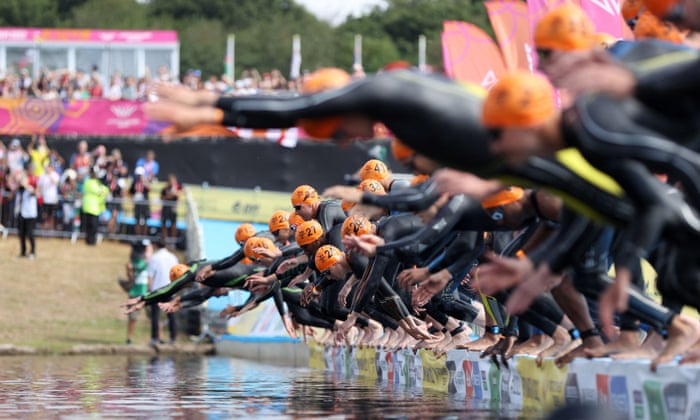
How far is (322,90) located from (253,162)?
2792 centimetres

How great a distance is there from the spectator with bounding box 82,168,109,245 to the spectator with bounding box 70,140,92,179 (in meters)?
0.63

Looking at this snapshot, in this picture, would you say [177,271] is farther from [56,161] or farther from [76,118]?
[76,118]

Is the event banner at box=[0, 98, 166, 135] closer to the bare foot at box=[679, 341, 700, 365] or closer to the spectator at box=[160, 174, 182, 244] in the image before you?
the spectator at box=[160, 174, 182, 244]

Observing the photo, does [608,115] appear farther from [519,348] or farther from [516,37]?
[516,37]

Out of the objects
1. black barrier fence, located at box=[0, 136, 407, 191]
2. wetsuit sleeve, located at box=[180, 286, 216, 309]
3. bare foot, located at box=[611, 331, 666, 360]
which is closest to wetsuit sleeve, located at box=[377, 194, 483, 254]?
bare foot, located at box=[611, 331, 666, 360]

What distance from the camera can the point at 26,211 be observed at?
29984 millimetres

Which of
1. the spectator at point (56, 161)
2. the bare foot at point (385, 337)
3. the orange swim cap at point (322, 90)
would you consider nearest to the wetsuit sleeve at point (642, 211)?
the orange swim cap at point (322, 90)

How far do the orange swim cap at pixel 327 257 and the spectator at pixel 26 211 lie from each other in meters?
16.0

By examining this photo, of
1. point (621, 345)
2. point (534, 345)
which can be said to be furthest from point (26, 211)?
point (621, 345)

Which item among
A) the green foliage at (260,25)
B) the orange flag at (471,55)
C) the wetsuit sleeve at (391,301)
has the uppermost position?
the green foliage at (260,25)

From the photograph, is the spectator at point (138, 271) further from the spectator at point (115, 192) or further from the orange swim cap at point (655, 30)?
the orange swim cap at point (655, 30)

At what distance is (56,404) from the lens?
11.4 metres

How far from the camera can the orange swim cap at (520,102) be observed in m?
7.01

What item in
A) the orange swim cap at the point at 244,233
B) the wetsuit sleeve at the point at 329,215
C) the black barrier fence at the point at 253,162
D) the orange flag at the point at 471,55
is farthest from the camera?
the black barrier fence at the point at 253,162
